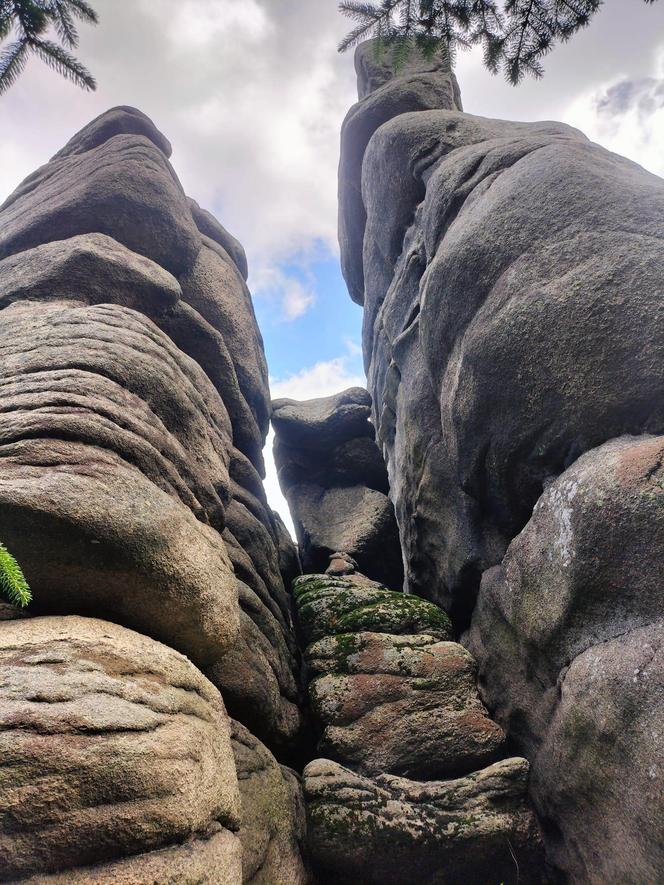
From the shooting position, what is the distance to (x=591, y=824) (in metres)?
7.47

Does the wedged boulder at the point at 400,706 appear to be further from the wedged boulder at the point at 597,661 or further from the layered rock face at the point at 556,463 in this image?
the wedged boulder at the point at 597,661

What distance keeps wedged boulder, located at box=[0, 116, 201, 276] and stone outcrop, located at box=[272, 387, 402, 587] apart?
9.68m

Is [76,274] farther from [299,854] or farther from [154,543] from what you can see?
[299,854]

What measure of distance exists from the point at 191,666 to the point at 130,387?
457 cm

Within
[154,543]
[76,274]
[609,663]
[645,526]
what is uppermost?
[76,274]

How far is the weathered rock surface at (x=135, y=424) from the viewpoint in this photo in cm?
625

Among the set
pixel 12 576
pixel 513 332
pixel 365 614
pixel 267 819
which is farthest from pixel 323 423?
pixel 12 576

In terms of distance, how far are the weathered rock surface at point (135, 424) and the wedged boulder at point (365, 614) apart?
2.21 feet

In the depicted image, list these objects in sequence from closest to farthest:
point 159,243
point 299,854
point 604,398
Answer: point 299,854 < point 604,398 < point 159,243

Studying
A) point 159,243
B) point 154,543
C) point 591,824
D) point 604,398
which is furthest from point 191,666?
point 159,243

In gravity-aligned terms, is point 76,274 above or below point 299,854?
above

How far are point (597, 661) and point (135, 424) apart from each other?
7.53 m

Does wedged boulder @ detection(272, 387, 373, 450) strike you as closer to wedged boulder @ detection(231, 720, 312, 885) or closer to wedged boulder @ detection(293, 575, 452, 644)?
wedged boulder @ detection(293, 575, 452, 644)

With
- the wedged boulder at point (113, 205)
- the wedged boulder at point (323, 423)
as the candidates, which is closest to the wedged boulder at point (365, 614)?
the wedged boulder at point (113, 205)
